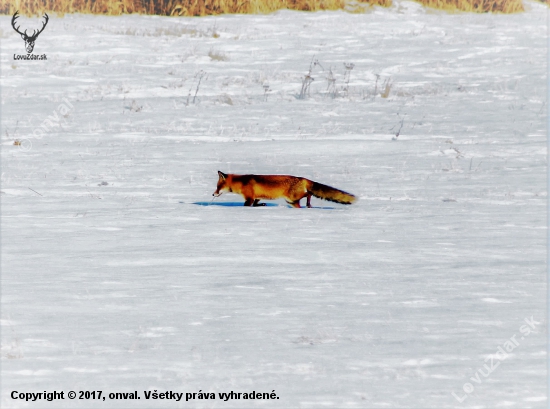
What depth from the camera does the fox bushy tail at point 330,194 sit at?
348 inches

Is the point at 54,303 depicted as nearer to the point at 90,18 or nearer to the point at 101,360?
the point at 101,360

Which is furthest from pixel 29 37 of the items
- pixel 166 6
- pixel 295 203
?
pixel 295 203

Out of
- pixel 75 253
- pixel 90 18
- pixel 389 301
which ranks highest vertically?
pixel 389 301

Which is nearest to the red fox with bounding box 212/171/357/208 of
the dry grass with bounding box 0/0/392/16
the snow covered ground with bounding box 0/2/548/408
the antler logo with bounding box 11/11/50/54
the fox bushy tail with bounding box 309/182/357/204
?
the fox bushy tail with bounding box 309/182/357/204

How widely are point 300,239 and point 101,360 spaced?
3.30m

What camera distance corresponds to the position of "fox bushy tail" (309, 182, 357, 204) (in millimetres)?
8836

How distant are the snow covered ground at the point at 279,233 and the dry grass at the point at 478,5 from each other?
6.10 m

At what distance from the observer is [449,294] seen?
5.54 meters

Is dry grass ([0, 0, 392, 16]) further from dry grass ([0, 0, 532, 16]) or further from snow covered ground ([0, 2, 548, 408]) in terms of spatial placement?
snow covered ground ([0, 2, 548, 408])

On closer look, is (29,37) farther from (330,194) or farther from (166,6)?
(330,194)

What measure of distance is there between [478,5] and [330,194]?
19.2 metres

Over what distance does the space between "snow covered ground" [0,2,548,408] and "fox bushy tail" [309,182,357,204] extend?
20cm

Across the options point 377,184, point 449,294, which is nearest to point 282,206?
point 377,184

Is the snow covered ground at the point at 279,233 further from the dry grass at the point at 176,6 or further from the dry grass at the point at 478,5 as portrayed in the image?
the dry grass at the point at 478,5
